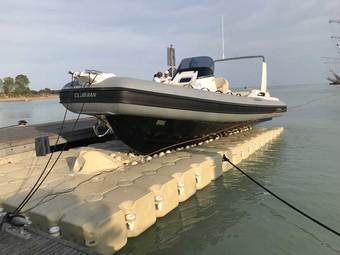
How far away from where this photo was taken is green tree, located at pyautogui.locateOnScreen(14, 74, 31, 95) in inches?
3583

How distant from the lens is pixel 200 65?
8.66 metres

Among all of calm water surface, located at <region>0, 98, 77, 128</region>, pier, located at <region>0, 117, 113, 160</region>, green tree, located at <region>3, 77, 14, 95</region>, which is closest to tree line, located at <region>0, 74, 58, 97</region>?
green tree, located at <region>3, 77, 14, 95</region>

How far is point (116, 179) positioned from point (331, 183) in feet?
13.1

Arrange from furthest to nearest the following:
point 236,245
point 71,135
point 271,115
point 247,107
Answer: point 271,115
point 71,135
point 247,107
point 236,245

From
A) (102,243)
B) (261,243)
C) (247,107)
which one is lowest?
(261,243)

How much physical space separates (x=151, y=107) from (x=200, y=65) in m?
3.14

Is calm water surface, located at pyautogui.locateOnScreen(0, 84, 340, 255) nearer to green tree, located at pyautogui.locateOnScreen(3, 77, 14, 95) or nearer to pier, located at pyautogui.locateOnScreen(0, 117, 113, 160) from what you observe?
pier, located at pyautogui.locateOnScreen(0, 117, 113, 160)

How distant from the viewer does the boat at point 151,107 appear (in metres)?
5.84

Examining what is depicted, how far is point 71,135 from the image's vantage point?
934cm

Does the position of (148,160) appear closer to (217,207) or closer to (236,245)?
(217,207)

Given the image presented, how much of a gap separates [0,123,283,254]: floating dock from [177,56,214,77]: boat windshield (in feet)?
6.27

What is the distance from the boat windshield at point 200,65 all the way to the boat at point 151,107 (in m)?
0.06

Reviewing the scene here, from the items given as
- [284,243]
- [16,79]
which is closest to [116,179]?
[284,243]

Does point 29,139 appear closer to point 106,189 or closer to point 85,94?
point 85,94
